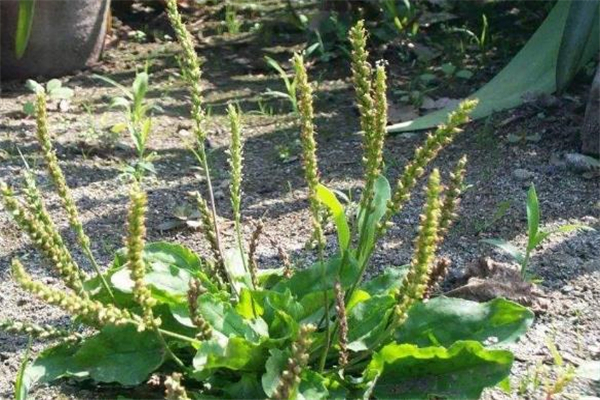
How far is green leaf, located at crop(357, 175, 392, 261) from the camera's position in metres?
2.63

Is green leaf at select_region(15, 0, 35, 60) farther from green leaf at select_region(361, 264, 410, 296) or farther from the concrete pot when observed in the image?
green leaf at select_region(361, 264, 410, 296)

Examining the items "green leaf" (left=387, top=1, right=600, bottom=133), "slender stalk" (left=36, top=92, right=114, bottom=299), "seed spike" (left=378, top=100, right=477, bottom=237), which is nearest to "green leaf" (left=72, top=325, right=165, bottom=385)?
"slender stalk" (left=36, top=92, right=114, bottom=299)

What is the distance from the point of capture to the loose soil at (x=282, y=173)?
10.0 ft

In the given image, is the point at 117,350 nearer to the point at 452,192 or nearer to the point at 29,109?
the point at 452,192

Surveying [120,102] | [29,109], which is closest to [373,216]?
[120,102]

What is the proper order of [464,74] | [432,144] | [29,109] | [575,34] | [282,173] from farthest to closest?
[464,74] < [29,109] < [575,34] < [282,173] < [432,144]

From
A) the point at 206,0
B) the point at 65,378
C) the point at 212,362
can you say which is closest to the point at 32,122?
the point at 206,0

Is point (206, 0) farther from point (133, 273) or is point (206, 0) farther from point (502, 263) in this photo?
point (133, 273)

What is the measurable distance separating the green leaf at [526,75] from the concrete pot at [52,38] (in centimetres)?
159

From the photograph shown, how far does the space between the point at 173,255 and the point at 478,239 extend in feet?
3.50

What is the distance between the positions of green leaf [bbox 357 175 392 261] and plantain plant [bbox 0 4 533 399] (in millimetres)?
10

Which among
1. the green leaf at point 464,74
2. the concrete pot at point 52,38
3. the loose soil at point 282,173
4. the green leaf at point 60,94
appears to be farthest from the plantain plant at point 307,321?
the concrete pot at point 52,38

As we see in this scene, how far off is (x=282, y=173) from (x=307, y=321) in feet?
5.15

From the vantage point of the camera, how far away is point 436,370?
2516 millimetres
